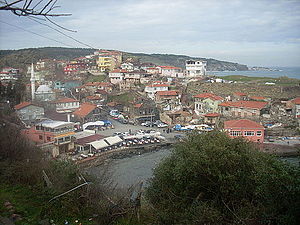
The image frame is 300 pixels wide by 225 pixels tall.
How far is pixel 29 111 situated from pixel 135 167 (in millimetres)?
4712

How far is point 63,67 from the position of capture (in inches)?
835

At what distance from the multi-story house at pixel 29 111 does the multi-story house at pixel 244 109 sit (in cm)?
989

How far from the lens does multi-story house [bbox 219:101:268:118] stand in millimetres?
14781

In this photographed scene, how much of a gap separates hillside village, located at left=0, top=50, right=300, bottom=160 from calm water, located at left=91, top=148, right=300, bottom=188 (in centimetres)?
112

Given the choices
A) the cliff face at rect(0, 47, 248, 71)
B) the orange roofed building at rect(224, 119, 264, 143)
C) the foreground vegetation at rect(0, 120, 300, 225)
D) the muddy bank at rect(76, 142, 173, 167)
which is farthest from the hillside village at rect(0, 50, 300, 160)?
the foreground vegetation at rect(0, 120, 300, 225)

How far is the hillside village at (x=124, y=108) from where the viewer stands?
33.4 ft

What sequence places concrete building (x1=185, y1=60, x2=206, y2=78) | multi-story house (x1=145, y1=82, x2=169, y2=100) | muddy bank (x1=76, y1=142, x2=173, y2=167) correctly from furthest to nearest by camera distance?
concrete building (x1=185, y1=60, x2=206, y2=78) → multi-story house (x1=145, y1=82, x2=169, y2=100) → muddy bank (x1=76, y1=142, x2=173, y2=167)

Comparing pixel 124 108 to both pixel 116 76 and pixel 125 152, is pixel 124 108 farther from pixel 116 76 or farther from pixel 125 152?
pixel 125 152

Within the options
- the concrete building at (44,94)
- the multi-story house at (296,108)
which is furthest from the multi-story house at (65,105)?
the multi-story house at (296,108)

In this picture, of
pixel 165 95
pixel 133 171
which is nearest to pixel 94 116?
pixel 165 95

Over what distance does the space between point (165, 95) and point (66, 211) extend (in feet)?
54.0

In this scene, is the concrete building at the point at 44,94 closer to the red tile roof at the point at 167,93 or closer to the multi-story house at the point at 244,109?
the red tile roof at the point at 167,93

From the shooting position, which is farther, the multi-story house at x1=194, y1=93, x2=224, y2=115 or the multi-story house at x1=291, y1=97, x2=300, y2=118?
the multi-story house at x1=194, y1=93, x2=224, y2=115

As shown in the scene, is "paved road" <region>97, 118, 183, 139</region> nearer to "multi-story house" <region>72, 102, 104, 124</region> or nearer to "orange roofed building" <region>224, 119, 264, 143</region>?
"multi-story house" <region>72, 102, 104, 124</region>
